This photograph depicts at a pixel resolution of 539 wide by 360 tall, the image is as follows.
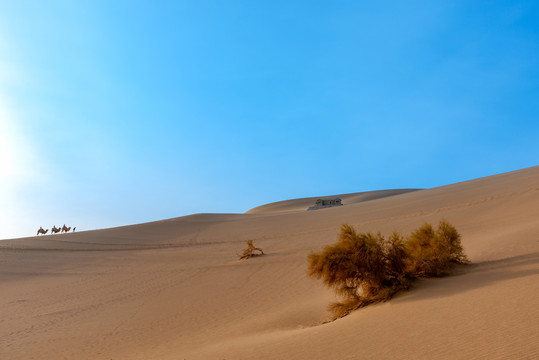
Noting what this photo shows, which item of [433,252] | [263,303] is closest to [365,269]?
[433,252]

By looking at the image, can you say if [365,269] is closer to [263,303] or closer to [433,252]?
[433,252]

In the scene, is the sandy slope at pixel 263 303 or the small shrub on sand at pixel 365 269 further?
the small shrub on sand at pixel 365 269

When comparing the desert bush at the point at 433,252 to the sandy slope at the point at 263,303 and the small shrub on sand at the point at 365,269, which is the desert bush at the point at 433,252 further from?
the sandy slope at the point at 263,303

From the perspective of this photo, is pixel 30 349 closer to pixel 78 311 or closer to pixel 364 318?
pixel 78 311

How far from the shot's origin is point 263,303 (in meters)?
12.0

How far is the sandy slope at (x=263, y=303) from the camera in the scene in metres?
5.61

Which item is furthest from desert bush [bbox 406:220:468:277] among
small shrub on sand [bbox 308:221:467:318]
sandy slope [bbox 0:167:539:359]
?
sandy slope [bbox 0:167:539:359]

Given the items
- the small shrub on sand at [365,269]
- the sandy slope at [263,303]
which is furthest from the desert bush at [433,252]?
the sandy slope at [263,303]

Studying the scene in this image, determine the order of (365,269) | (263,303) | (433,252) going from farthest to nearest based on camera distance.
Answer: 1. (263,303)
2. (433,252)
3. (365,269)

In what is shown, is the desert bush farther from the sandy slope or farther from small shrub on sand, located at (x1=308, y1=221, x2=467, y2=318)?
the sandy slope

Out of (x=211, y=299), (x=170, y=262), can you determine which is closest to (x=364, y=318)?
(x=211, y=299)

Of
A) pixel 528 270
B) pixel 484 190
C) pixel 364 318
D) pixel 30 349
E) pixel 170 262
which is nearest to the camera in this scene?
pixel 364 318

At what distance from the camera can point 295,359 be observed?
18.8 feet

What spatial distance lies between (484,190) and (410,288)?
2622 cm
